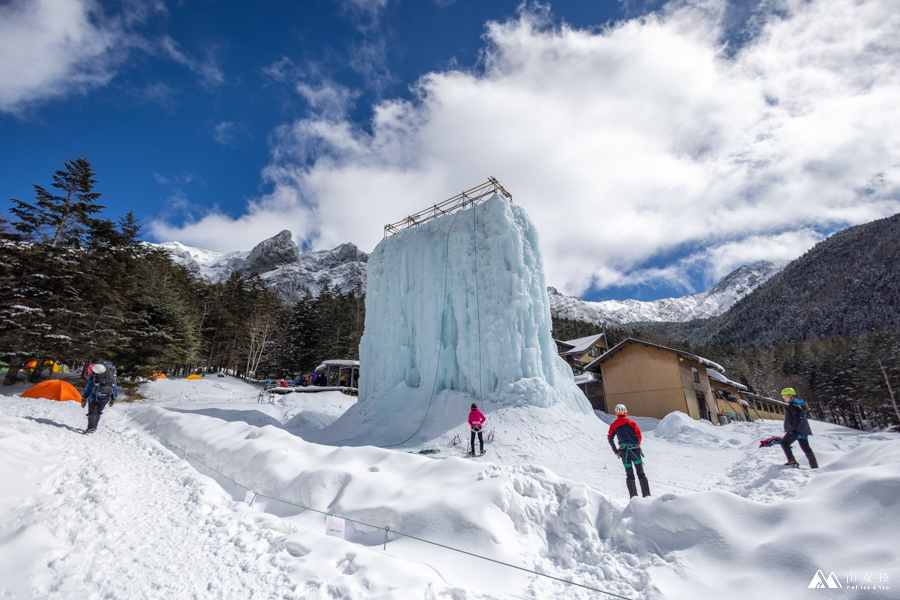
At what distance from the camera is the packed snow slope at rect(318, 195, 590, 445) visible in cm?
1331

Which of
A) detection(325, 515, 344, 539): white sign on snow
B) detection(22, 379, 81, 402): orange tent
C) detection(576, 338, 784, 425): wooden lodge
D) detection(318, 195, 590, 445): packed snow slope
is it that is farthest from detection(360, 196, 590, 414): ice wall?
detection(576, 338, 784, 425): wooden lodge

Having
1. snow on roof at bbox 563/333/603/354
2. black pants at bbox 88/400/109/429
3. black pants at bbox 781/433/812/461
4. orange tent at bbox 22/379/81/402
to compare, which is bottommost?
black pants at bbox 781/433/812/461

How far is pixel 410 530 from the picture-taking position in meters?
3.93

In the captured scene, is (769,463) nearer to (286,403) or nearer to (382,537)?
(382,537)

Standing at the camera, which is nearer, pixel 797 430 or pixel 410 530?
pixel 410 530

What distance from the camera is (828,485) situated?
332 centimetres

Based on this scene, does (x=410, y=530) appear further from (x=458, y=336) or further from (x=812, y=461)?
(x=458, y=336)

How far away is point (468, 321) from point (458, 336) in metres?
0.70

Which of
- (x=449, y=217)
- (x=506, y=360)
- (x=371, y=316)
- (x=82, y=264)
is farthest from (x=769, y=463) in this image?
→ (x=82, y=264)

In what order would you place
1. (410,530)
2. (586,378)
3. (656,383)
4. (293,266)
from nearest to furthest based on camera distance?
(410,530), (656,383), (586,378), (293,266)

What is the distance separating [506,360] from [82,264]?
797 inches

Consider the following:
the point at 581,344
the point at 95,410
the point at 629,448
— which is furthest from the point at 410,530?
the point at 581,344

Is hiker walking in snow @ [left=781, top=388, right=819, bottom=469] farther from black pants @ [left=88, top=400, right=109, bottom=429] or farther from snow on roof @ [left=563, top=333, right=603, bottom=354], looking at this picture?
snow on roof @ [left=563, top=333, right=603, bottom=354]

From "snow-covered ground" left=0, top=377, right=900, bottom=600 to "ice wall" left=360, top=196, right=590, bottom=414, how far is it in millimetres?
7612
